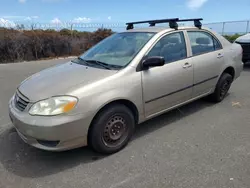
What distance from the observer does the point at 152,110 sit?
349 centimetres

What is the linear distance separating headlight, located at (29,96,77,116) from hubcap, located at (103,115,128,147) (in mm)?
568

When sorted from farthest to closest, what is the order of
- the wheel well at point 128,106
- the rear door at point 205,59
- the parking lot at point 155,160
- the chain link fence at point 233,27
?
the chain link fence at point 233,27, the rear door at point 205,59, the wheel well at point 128,106, the parking lot at point 155,160

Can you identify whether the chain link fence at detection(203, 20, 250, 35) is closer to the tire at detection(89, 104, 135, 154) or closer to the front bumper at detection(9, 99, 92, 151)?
the tire at detection(89, 104, 135, 154)

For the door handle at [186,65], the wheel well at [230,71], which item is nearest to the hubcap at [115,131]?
the door handle at [186,65]

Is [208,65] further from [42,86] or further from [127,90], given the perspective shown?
[42,86]

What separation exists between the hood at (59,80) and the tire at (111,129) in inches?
18.0

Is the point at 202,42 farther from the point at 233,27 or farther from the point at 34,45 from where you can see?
the point at 233,27

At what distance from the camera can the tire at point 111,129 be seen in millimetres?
2895

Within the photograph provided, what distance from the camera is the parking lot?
2.57 metres

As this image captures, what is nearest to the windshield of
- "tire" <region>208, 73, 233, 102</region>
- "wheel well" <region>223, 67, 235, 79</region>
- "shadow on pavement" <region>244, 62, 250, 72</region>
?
"tire" <region>208, 73, 233, 102</region>

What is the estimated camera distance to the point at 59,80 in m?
3.08

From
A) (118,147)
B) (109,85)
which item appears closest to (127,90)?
(109,85)

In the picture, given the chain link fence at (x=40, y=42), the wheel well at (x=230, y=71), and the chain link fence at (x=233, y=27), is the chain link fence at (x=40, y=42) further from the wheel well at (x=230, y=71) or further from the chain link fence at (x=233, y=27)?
the chain link fence at (x=233, y=27)

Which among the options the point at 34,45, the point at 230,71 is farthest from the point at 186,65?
the point at 34,45
